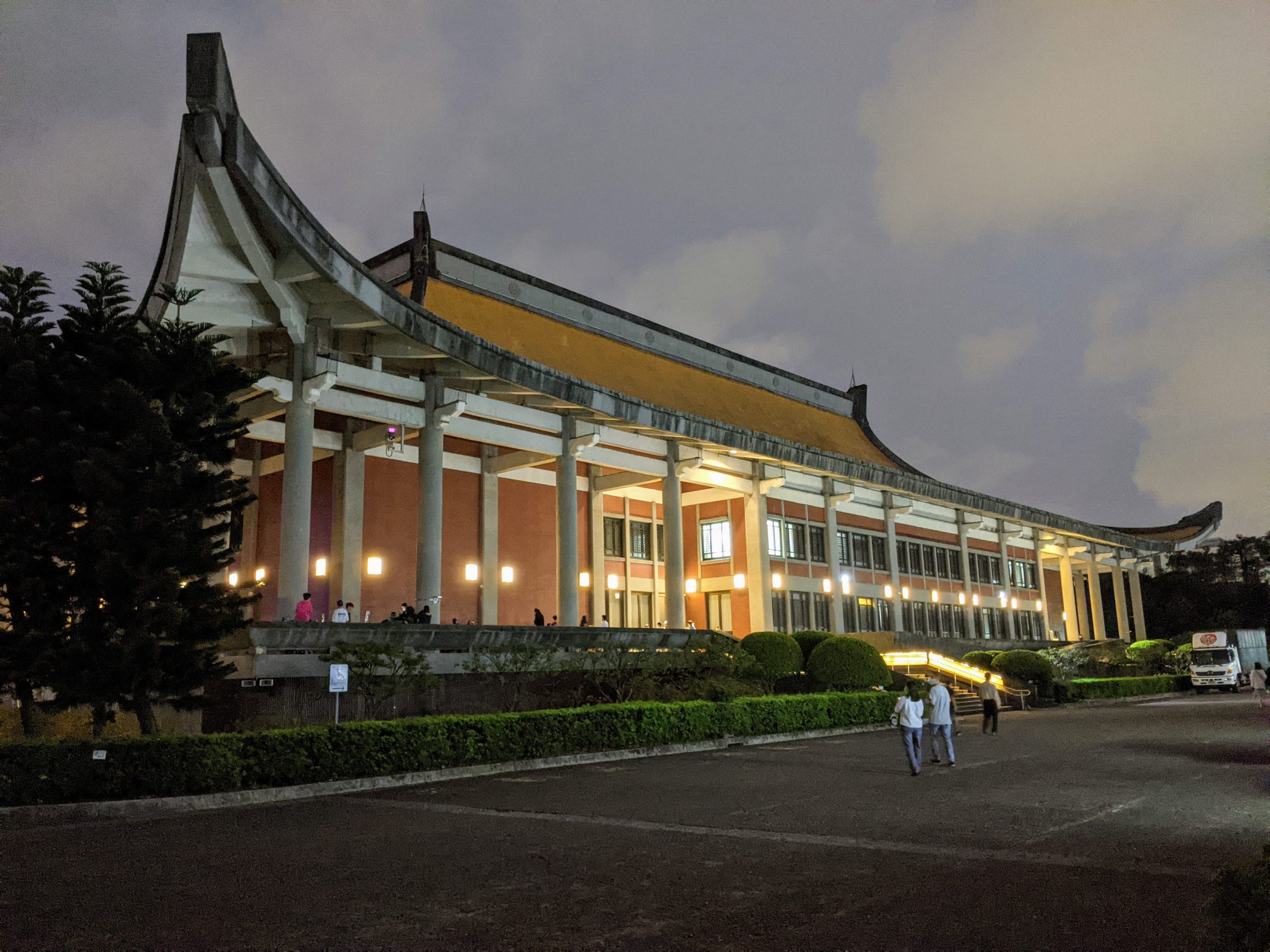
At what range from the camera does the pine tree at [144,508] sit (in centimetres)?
1249

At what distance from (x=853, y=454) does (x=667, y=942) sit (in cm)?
3865

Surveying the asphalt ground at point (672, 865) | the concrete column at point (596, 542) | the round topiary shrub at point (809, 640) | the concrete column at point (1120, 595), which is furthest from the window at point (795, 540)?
the concrete column at point (1120, 595)

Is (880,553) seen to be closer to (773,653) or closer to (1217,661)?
(1217,661)

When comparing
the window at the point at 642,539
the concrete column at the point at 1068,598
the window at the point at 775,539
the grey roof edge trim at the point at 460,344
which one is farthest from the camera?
the concrete column at the point at 1068,598

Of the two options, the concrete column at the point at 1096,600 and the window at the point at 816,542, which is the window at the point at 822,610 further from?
the concrete column at the point at 1096,600

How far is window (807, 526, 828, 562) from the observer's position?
36938mm

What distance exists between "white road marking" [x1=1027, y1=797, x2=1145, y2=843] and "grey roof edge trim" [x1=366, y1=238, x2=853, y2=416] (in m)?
22.9

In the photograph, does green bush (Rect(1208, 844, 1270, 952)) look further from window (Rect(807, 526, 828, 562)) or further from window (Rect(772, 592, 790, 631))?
window (Rect(807, 526, 828, 562))

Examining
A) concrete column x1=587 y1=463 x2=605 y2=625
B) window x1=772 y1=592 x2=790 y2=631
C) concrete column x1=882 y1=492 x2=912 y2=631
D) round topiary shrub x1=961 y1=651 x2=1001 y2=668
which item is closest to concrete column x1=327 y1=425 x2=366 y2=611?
concrete column x1=587 y1=463 x2=605 y2=625

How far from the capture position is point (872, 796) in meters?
11.9

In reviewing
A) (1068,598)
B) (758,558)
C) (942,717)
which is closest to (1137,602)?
(1068,598)

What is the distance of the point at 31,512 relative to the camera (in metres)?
12.6

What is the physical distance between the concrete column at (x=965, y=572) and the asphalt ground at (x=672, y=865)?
102 feet

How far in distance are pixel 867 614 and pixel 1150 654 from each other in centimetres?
1451
